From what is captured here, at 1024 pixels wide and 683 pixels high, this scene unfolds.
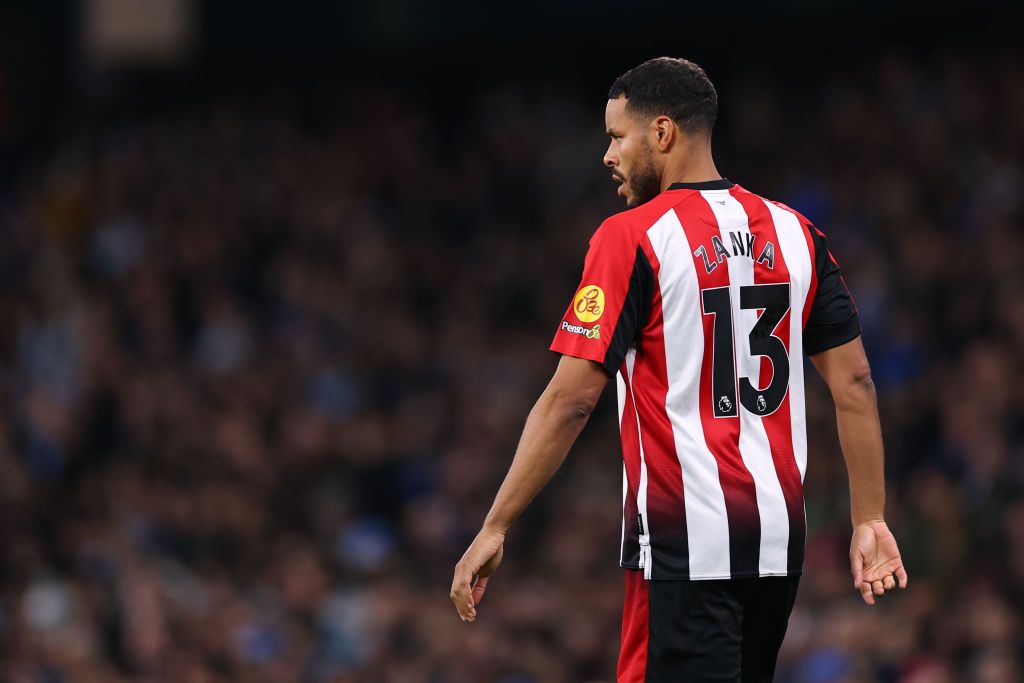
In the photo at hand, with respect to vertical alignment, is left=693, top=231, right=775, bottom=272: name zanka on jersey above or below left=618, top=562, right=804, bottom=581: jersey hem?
above

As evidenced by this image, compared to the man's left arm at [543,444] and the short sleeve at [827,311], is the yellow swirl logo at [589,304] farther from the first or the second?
the short sleeve at [827,311]

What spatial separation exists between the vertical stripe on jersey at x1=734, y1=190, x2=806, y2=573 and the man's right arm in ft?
0.50

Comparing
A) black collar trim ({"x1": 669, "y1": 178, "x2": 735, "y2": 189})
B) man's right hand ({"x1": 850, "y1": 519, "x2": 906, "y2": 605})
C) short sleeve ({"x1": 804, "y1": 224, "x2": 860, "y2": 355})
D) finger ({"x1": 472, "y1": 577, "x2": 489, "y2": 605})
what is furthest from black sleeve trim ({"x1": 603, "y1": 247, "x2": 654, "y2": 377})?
man's right hand ({"x1": 850, "y1": 519, "x2": 906, "y2": 605})

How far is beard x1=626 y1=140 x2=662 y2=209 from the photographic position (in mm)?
4301

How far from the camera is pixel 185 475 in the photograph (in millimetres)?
12609

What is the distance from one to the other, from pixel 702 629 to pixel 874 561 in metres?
0.58

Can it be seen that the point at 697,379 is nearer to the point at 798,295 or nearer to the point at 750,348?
the point at 750,348

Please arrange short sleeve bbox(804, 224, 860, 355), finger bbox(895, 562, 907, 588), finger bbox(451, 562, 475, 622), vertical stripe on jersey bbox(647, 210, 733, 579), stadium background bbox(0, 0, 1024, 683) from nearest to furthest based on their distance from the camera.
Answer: finger bbox(451, 562, 475, 622), vertical stripe on jersey bbox(647, 210, 733, 579), finger bbox(895, 562, 907, 588), short sleeve bbox(804, 224, 860, 355), stadium background bbox(0, 0, 1024, 683)

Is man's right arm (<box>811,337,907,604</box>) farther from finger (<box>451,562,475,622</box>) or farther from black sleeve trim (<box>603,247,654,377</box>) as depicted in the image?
finger (<box>451,562,475,622</box>)

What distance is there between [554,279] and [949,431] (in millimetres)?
4163

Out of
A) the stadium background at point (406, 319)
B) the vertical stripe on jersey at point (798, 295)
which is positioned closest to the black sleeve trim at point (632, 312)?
the vertical stripe on jersey at point (798, 295)

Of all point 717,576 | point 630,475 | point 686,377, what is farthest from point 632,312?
point 717,576

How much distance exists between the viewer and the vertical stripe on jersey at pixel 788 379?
4.19 m

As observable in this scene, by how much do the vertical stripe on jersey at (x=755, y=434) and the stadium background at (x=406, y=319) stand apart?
437cm
